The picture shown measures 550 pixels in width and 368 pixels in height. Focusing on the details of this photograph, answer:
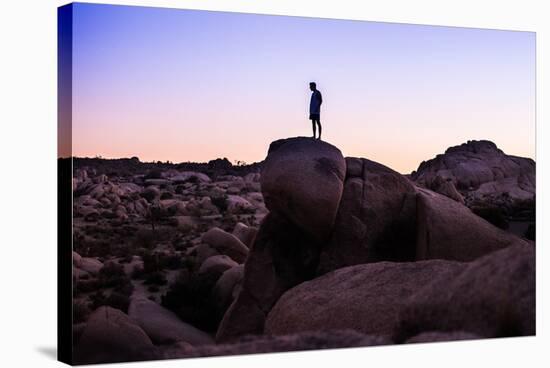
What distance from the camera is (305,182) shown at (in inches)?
765

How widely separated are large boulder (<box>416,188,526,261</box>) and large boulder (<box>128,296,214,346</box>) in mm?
4270

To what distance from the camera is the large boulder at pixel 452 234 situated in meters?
19.9

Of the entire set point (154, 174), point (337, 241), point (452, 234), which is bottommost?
point (337, 241)

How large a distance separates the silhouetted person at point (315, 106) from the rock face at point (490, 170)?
2392mm

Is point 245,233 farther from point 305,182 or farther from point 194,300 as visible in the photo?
point 194,300

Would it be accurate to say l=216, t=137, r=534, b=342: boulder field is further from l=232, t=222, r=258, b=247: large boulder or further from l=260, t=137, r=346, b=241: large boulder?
l=232, t=222, r=258, b=247: large boulder

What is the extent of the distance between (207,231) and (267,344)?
95.9 inches

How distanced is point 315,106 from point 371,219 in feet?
Result: 8.56

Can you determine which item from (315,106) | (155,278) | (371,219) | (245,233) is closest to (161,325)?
(155,278)

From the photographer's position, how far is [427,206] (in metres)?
20.2

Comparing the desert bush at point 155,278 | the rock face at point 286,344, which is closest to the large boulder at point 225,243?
the desert bush at point 155,278

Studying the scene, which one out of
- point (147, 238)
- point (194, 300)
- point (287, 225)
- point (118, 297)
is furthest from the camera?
A: point (287, 225)

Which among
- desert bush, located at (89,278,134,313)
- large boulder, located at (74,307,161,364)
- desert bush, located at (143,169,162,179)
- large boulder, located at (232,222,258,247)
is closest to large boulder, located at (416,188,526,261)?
large boulder, located at (232,222,258,247)

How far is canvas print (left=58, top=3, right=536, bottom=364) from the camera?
52.3ft
